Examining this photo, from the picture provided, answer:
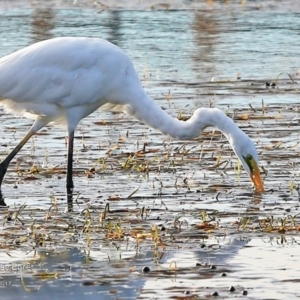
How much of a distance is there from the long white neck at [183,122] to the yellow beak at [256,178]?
319 mm

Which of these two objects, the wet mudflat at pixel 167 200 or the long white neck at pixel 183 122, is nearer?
the wet mudflat at pixel 167 200

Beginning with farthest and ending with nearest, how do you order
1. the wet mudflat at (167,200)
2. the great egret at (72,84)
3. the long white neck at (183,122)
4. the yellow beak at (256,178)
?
the great egret at (72,84) → the long white neck at (183,122) → the yellow beak at (256,178) → the wet mudflat at (167,200)

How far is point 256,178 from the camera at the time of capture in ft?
30.2

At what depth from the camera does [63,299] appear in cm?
629

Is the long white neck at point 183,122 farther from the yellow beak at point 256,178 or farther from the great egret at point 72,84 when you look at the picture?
the yellow beak at point 256,178

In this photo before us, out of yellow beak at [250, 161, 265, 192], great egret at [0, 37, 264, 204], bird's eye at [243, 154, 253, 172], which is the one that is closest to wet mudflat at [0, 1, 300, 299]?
yellow beak at [250, 161, 265, 192]

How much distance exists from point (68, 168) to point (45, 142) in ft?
6.12

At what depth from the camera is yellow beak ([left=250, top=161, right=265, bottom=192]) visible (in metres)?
9.16

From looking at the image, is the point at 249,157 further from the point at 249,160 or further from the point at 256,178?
the point at 256,178

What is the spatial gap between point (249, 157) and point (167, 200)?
77 cm

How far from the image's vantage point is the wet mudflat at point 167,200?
6.71 m

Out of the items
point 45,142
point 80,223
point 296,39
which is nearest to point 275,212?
point 80,223

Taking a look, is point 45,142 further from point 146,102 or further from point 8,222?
point 8,222

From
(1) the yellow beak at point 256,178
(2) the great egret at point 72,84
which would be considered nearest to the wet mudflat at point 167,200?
(1) the yellow beak at point 256,178
